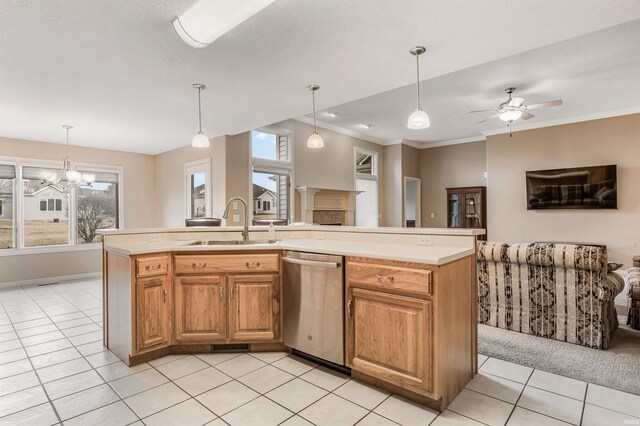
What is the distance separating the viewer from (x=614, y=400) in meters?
2.12

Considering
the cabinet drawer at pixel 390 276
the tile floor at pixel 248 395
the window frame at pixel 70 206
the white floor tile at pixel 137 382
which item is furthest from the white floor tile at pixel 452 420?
the window frame at pixel 70 206

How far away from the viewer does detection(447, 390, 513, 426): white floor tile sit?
6.42 feet

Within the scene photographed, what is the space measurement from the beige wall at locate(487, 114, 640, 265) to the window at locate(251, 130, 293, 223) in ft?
14.7

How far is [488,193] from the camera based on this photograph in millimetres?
7457

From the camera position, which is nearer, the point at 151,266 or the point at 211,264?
the point at 151,266

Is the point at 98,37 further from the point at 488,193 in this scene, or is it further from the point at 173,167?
the point at 488,193

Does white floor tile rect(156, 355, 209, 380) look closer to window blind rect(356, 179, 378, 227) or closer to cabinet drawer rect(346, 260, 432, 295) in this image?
cabinet drawer rect(346, 260, 432, 295)

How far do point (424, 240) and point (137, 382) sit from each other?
7.63 feet

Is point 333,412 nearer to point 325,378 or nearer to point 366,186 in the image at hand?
point 325,378

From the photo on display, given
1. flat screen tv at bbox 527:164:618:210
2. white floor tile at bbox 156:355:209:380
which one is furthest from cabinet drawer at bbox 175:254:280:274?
flat screen tv at bbox 527:164:618:210

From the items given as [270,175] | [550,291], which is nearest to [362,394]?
[550,291]

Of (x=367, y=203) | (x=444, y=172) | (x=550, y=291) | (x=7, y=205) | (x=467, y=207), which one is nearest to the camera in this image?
(x=550, y=291)

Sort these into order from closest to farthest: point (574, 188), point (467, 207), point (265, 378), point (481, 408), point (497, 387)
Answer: point (481, 408)
point (497, 387)
point (265, 378)
point (574, 188)
point (467, 207)

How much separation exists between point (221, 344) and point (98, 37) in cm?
262
